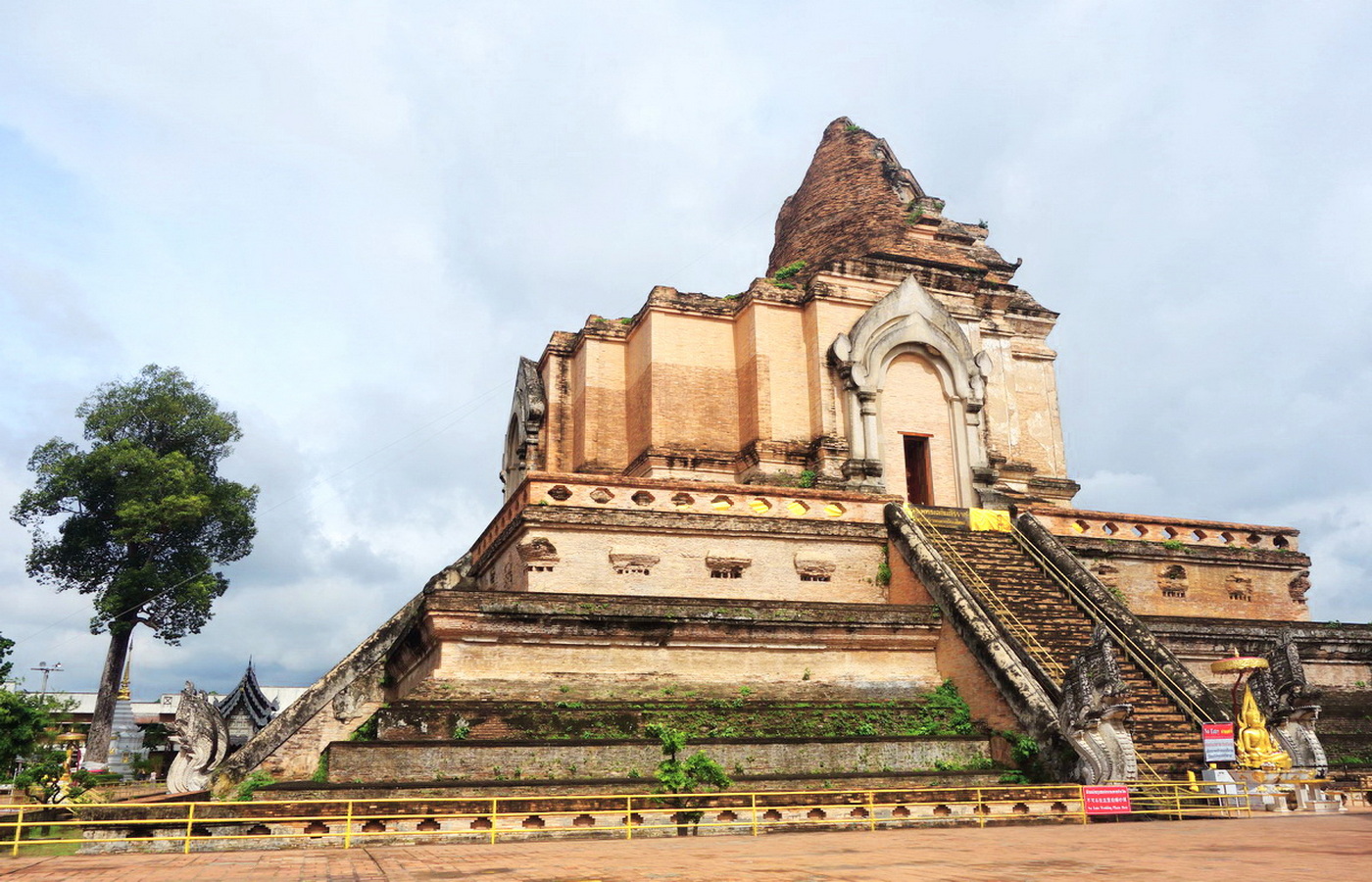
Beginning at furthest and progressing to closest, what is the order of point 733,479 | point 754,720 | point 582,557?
1. point 733,479
2. point 582,557
3. point 754,720

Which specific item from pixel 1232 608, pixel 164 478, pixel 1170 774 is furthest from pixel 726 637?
pixel 164 478

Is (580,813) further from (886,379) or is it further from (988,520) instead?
(886,379)

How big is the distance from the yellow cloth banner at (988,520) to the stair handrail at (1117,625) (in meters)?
0.20

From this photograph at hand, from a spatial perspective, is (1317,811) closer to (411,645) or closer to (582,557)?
(582,557)

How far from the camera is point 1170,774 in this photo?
1355 centimetres

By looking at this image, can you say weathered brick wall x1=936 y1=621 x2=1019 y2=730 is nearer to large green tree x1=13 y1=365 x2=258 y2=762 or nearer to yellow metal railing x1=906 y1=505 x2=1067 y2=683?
yellow metal railing x1=906 y1=505 x2=1067 y2=683

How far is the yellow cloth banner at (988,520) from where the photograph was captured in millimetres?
20469

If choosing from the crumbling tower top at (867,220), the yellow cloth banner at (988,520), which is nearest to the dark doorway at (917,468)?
the yellow cloth banner at (988,520)

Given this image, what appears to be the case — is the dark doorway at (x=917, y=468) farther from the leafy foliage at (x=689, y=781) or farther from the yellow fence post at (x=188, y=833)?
the yellow fence post at (x=188, y=833)

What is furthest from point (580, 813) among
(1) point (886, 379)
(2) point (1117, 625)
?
(1) point (886, 379)

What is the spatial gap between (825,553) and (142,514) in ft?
64.0

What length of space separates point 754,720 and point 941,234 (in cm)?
1721

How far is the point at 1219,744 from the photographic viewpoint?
13.3 meters

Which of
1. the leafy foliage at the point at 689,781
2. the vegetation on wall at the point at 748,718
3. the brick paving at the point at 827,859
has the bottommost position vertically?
the brick paving at the point at 827,859
